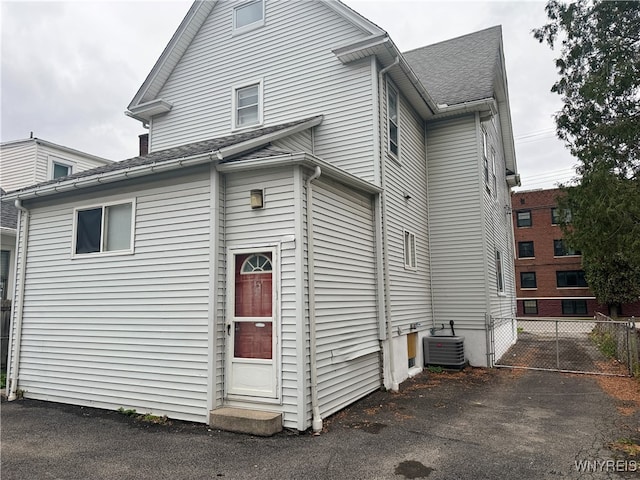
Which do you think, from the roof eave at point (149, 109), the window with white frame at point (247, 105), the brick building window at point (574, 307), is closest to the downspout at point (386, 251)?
the window with white frame at point (247, 105)

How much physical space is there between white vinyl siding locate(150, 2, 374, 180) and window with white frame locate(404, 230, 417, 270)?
88.3 inches

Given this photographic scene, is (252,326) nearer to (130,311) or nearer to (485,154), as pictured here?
(130,311)

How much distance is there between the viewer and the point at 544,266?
32.6 meters

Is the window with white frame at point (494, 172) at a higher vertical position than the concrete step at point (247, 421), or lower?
higher

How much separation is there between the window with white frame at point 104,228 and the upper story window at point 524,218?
32069mm

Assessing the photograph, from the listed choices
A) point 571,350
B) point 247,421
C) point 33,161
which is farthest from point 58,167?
point 571,350

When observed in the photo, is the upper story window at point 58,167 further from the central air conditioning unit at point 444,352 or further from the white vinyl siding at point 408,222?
the central air conditioning unit at point 444,352

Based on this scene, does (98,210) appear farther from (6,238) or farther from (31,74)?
(31,74)

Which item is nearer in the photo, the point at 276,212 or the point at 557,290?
the point at 276,212

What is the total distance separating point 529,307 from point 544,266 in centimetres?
325

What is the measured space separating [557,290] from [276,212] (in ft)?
103

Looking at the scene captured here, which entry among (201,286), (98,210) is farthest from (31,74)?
(201,286)

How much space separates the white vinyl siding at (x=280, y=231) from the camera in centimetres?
607

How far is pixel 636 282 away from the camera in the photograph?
2548 cm
